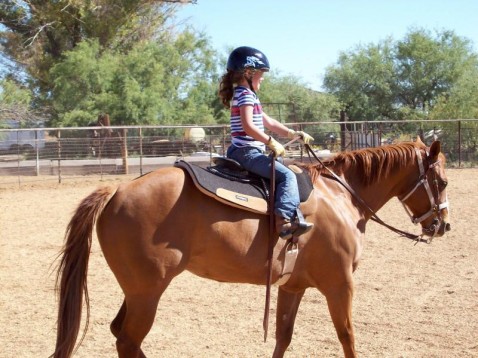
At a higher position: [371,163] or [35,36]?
[35,36]

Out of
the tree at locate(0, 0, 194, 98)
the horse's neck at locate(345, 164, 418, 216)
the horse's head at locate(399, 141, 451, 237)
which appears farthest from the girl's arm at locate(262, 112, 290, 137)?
the tree at locate(0, 0, 194, 98)

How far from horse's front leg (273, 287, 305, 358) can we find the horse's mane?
108cm

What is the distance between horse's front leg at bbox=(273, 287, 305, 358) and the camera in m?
4.61

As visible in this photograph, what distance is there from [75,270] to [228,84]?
1.73m

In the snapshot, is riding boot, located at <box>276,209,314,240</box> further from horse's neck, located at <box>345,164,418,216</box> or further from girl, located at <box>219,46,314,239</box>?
horse's neck, located at <box>345,164,418,216</box>

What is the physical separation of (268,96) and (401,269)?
32304mm

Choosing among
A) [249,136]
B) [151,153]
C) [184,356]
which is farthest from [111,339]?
[151,153]

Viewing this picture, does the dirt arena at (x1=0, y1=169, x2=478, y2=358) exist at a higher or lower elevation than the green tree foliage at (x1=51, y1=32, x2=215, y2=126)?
lower

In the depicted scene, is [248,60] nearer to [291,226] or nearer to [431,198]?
[291,226]

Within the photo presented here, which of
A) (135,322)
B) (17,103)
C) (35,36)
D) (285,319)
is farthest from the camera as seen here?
(35,36)

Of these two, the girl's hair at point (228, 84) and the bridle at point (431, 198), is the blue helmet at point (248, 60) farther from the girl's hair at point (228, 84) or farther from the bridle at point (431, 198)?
the bridle at point (431, 198)

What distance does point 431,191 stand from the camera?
4.84 metres

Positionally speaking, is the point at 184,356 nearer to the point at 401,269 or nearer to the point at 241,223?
the point at 241,223

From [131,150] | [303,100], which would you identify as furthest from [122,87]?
[303,100]
